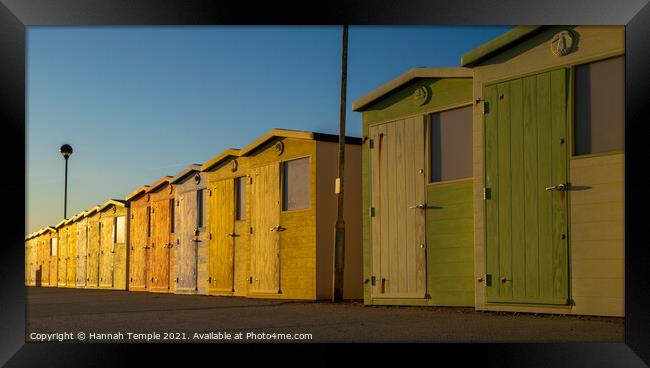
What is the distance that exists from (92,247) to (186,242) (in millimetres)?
9145

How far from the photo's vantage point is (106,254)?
25.4m

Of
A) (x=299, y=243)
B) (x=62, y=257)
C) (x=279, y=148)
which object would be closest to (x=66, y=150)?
(x=62, y=257)

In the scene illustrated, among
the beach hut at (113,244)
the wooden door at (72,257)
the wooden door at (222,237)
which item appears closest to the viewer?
the wooden door at (222,237)

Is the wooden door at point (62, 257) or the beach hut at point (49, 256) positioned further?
the beach hut at point (49, 256)

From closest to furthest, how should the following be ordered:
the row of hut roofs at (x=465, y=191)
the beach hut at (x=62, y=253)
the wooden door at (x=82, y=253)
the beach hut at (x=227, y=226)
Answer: the row of hut roofs at (x=465, y=191) < the beach hut at (x=227, y=226) < the wooden door at (x=82, y=253) < the beach hut at (x=62, y=253)

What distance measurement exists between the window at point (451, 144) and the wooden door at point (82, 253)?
19.9 meters

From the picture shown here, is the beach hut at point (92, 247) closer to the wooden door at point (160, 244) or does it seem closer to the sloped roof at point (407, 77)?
the wooden door at point (160, 244)

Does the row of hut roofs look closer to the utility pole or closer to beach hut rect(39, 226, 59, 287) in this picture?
the utility pole

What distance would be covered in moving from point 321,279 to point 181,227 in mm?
7166

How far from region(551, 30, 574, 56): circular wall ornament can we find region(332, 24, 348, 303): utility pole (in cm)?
472

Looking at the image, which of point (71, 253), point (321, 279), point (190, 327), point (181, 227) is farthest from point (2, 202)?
point (71, 253)

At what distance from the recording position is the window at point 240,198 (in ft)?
54.6

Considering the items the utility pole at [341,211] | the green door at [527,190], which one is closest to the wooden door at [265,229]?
the utility pole at [341,211]

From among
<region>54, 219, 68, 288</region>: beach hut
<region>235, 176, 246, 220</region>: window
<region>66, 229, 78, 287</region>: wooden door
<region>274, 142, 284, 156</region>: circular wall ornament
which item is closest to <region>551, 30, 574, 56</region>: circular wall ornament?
<region>274, 142, 284, 156</region>: circular wall ornament
